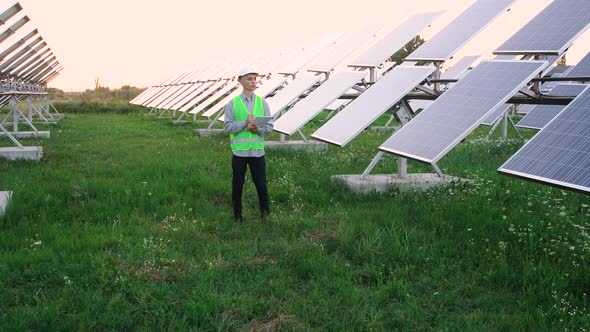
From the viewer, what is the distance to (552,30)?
6.31 m

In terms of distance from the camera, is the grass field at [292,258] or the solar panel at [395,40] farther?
the solar panel at [395,40]

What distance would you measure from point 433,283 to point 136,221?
9.67 ft

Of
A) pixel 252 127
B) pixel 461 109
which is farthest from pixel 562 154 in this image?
pixel 252 127

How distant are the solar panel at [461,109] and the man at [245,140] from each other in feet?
3.86

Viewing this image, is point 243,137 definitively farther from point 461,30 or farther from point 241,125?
point 461,30

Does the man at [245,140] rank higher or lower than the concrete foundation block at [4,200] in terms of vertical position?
higher

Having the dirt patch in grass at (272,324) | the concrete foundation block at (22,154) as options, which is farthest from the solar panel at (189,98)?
the dirt patch in grass at (272,324)

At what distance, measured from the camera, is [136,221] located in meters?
6.12

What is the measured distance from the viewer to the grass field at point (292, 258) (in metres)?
3.88

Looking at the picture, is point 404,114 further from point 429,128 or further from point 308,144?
point 308,144

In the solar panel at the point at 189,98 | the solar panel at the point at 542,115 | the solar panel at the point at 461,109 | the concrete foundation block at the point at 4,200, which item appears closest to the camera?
the solar panel at the point at 461,109

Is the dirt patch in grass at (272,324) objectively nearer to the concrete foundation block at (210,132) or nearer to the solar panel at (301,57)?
the solar panel at (301,57)

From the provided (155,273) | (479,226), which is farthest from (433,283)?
(155,273)

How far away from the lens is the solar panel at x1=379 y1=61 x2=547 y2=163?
18.1 feet
